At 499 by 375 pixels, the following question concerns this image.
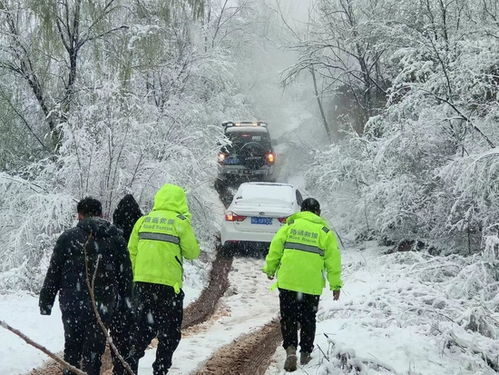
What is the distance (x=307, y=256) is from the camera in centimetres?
591

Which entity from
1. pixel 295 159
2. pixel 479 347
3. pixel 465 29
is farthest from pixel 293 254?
pixel 295 159

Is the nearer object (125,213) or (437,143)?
(125,213)

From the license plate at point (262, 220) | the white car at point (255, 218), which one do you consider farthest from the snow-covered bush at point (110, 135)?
the license plate at point (262, 220)

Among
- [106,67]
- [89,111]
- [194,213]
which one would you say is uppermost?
[106,67]

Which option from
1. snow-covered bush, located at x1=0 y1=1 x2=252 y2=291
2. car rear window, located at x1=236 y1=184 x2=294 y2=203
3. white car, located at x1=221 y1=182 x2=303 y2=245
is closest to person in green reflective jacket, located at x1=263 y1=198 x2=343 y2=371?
snow-covered bush, located at x1=0 y1=1 x2=252 y2=291

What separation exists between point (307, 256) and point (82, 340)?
7.67 feet

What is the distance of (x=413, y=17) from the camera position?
14.5m

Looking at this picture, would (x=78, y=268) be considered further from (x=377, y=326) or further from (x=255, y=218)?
→ (x=255, y=218)

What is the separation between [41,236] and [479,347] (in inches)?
288

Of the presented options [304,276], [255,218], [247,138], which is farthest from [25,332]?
[247,138]

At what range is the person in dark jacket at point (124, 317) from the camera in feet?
17.4

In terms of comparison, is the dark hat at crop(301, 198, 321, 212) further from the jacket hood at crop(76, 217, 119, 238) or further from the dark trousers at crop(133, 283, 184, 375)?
the jacket hood at crop(76, 217, 119, 238)

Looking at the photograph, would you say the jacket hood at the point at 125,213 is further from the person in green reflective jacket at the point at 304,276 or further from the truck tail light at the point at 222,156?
the truck tail light at the point at 222,156

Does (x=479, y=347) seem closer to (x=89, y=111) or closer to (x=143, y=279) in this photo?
(x=143, y=279)
